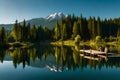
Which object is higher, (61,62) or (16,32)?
(16,32)

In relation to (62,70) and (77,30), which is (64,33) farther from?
(62,70)

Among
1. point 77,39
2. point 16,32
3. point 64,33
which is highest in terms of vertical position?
point 16,32

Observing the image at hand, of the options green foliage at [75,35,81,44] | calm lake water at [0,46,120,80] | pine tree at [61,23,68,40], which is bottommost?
calm lake water at [0,46,120,80]

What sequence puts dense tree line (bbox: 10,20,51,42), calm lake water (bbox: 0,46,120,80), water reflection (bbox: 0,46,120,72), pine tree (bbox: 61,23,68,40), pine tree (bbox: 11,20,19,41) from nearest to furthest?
calm lake water (bbox: 0,46,120,80) → water reflection (bbox: 0,46,120,72) → pine tree (bbox: 11,20,19,41) → dense tree line (bbox: 10,20,51,42) → pine tree (bbox: 61,23,68,40)

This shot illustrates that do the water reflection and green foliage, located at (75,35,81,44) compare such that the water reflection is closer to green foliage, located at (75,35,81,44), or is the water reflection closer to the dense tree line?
green foliage, located at (75,35,81,44)

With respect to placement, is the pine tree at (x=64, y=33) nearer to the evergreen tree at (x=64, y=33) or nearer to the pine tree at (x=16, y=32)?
the evergreen tree at (x=64, y=33)

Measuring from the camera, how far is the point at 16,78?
33.5 meters

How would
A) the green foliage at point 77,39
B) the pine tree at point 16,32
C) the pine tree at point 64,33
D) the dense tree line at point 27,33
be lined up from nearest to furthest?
the green foliage at point 77,39 < the pine tree at point 16,32 < the dense tree line at point 27,33 < the pine tree at point 64,33

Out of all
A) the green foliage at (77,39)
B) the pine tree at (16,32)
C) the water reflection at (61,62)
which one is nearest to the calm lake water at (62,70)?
the water reflection at (61,62)

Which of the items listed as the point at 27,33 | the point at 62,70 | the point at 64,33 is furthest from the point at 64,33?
the point at 62,70

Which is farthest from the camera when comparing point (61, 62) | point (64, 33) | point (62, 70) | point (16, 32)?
point (64, 33)

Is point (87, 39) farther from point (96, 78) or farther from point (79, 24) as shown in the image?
point (96, 78)

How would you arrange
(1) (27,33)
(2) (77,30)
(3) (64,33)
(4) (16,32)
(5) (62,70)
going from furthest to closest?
(1) (27,33) < (3) (64,33) < (2) (77,30) < (4) (16,32) < (5) (62,70)

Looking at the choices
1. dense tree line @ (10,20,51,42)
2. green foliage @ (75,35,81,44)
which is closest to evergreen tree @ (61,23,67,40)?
green foliage @ (75,35,81,44)
